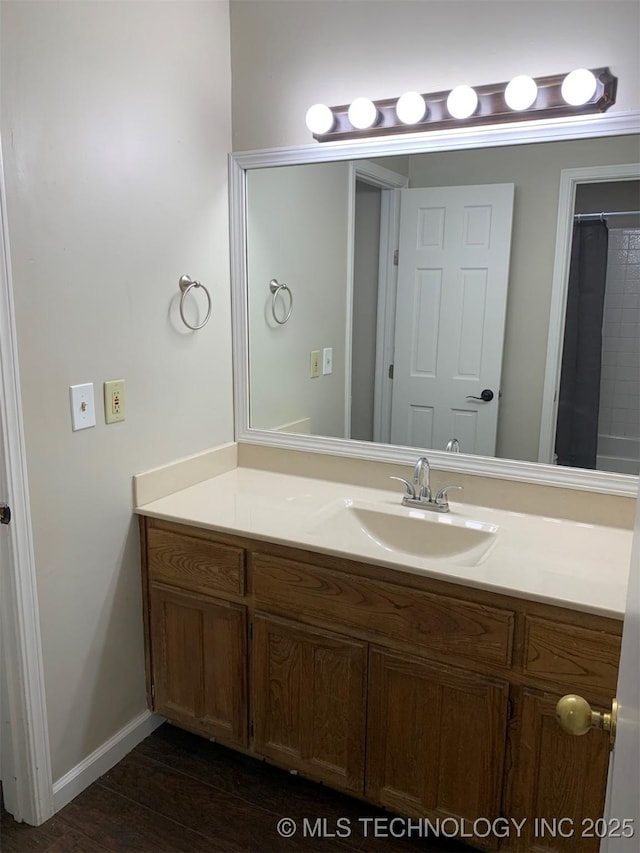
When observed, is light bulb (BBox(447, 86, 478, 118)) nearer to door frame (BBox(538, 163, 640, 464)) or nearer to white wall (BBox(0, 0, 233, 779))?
door frame (BBox(538, 163, 640, 464))

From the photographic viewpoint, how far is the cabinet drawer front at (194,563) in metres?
1.86

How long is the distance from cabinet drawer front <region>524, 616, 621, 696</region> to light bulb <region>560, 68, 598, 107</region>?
1329 mm

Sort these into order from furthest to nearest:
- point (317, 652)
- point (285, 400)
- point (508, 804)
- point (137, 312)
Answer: point (285, 400) < point (137, 312) < point (317, 652) < point (508, 804)

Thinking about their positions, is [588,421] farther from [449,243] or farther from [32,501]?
[32,501]

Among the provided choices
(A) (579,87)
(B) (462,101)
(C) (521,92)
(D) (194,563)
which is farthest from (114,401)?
(A) (579,87)

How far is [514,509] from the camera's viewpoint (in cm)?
197

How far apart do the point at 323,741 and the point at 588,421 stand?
1192 millimetres

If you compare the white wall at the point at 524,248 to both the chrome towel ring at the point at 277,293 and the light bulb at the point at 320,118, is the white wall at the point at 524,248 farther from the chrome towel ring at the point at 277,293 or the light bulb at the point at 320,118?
the chrome towel ring at the point at 277,293

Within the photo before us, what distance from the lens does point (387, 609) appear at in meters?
1.64

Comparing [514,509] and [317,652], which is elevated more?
[514,509]

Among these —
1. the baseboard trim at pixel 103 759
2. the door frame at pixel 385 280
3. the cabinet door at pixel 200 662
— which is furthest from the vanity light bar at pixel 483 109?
the baseboard trim at pixel 103 759

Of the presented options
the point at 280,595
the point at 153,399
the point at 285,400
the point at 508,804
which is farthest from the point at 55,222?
the point at 508,804

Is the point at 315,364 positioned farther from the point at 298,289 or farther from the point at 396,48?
the point at 396,48

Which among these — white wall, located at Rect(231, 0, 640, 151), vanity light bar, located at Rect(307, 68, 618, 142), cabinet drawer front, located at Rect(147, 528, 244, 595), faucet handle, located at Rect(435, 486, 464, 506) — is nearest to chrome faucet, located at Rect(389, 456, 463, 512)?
faucet handle, located at Rect(435, 486, 464, 506)
